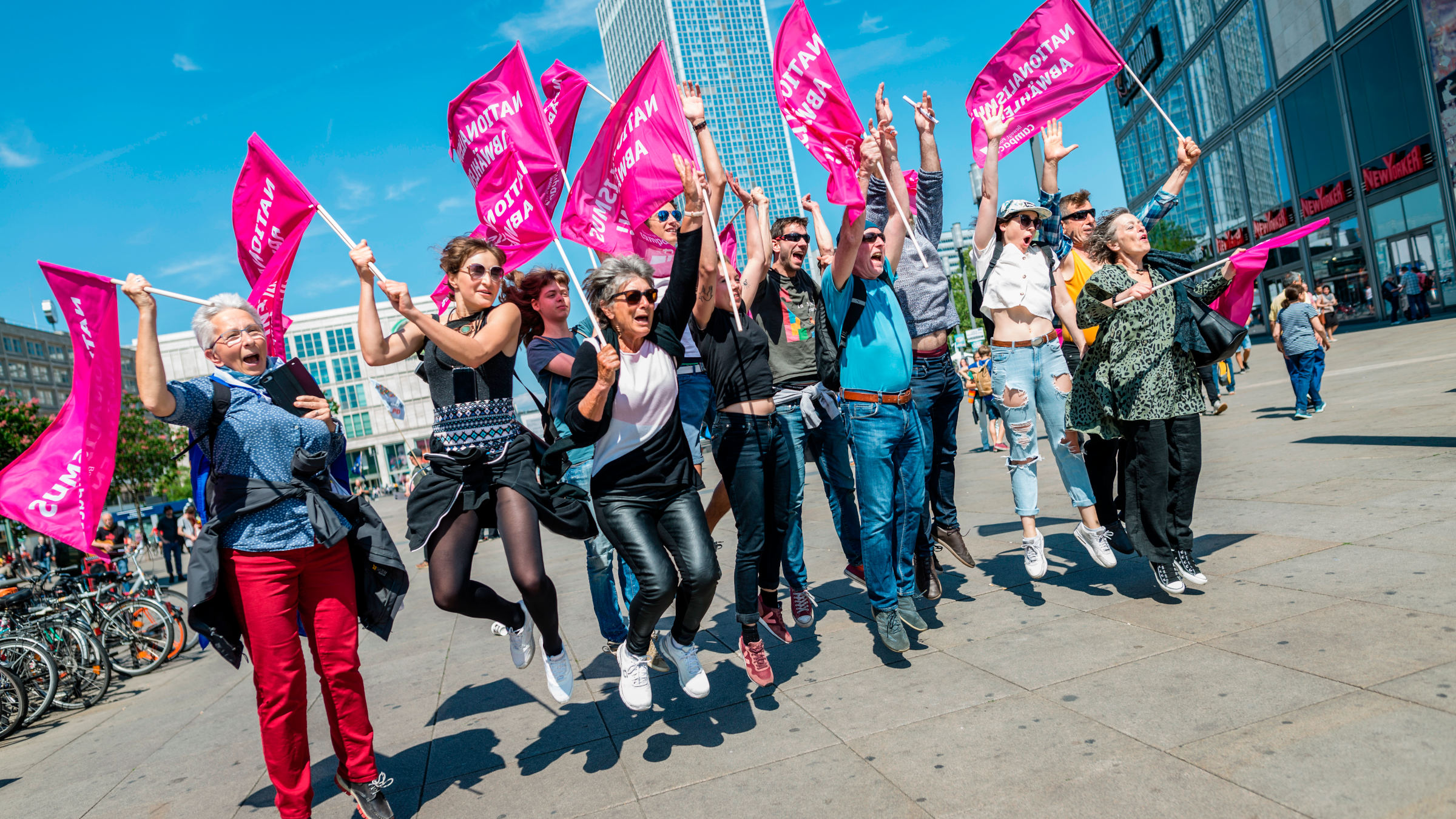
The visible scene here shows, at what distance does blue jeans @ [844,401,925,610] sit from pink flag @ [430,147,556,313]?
7.04ft

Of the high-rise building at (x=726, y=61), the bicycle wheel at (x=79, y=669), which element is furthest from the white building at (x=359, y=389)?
the bicycle wheel at (x=79, y=669)

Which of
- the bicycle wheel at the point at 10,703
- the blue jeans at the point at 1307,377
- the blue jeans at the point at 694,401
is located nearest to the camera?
the blue jeans at the point at 694,401

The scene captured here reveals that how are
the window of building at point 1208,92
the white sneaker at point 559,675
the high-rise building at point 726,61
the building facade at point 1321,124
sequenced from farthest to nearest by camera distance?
the high-rise building at point 726,61 → the window of building at point 1208,92 → the building facade at point 1321,124 → the white sneaker at point 559,675

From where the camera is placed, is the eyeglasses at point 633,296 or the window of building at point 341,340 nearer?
the eyeglasses at point 633,296

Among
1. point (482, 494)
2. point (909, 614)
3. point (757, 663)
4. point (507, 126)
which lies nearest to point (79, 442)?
point (482, 494)

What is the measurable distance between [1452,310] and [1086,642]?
92.6ft

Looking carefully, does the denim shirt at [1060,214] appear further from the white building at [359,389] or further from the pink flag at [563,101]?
the white building at [359,389]

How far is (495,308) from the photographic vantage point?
4.02m

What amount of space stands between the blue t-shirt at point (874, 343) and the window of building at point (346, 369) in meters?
109

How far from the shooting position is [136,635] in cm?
907

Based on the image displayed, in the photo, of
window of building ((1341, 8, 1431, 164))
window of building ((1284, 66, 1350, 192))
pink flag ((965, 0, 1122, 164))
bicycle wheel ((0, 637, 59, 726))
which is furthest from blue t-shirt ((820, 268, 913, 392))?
window of building ((1284, 66, 1350, 192))

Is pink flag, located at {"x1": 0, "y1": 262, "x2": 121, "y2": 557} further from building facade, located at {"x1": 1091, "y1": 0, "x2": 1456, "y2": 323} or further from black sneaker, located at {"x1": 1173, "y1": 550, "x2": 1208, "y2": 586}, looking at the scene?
building facade, located at {"x1": 1091, "y1": 0, "x2": 1456, "y2": 323}

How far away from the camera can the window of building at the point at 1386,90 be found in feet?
80.5

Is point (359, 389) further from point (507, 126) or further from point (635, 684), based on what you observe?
point (635, 684)
